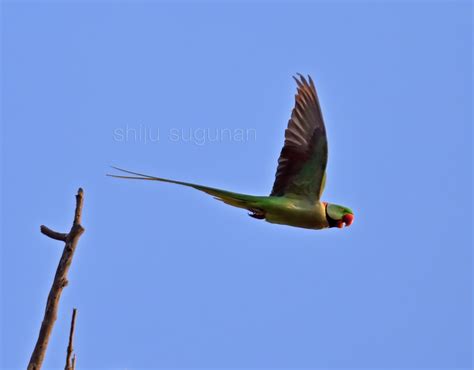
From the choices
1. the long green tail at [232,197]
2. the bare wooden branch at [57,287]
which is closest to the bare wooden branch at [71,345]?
the bare wooden branch at [57,287]

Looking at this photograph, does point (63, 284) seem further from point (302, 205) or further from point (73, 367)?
point (302, 205)

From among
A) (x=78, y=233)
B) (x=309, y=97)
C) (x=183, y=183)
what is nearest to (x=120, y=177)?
(x=183, y=183)

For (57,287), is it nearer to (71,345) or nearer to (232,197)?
(71,345)

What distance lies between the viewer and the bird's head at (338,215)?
8.98 meters

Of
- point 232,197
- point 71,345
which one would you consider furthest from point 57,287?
point 232,197

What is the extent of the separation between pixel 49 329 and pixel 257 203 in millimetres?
3321

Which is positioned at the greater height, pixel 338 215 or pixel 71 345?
pixel 338 215

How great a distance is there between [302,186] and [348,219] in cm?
67

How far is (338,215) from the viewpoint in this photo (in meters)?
9.01

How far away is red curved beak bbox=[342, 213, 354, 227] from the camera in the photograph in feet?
29.8

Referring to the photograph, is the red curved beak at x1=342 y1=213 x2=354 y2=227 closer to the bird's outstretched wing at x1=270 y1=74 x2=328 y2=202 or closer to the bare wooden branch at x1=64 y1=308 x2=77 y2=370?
the bird's outstretched wing at x1=270 y1=74 x2=328 y2=202

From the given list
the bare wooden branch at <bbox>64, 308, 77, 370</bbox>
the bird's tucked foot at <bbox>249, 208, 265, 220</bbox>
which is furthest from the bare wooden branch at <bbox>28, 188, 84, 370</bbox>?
the bird's tucked foot at <bbox>249, 208, 265, 220</bbox>

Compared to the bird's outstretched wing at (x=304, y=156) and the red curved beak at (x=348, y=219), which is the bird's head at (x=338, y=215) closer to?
the red curved beak at (x=348, y=219)

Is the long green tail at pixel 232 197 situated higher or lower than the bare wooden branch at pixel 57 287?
higher
